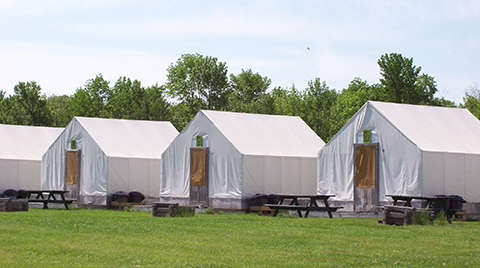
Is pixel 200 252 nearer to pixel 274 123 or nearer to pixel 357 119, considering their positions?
pixel 357 119

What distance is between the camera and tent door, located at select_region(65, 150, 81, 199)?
103ft

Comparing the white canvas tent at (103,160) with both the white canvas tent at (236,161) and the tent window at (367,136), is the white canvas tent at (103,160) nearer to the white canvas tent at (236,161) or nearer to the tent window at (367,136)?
the white canvas tent at (236,161)

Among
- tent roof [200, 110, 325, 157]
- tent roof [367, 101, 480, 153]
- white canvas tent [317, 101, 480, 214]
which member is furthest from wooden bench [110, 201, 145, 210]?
tent roof [367, 101, 480, 153]

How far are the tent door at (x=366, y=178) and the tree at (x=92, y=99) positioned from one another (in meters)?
44.3

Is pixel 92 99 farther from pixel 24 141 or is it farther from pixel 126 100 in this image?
pixel 24 141

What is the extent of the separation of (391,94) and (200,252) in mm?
36748

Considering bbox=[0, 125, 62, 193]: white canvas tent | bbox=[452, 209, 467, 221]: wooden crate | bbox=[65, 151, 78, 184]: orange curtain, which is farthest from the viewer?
bbox=[0, 125, 62, 193]: white canvas tent

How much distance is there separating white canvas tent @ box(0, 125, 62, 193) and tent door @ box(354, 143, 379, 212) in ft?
60.0

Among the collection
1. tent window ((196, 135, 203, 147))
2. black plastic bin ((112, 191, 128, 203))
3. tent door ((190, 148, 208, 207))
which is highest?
tent window ((196, 135, 203, 147))

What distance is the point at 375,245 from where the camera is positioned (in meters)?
12.8

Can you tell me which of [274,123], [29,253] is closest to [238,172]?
[274,123]

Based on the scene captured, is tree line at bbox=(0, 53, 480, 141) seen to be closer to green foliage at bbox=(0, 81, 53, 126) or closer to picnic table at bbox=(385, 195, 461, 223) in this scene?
green foliage at bbox=(0, 81, 53, 126)

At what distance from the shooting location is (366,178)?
2320cm

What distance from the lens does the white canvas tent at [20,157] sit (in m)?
→ 33.9
